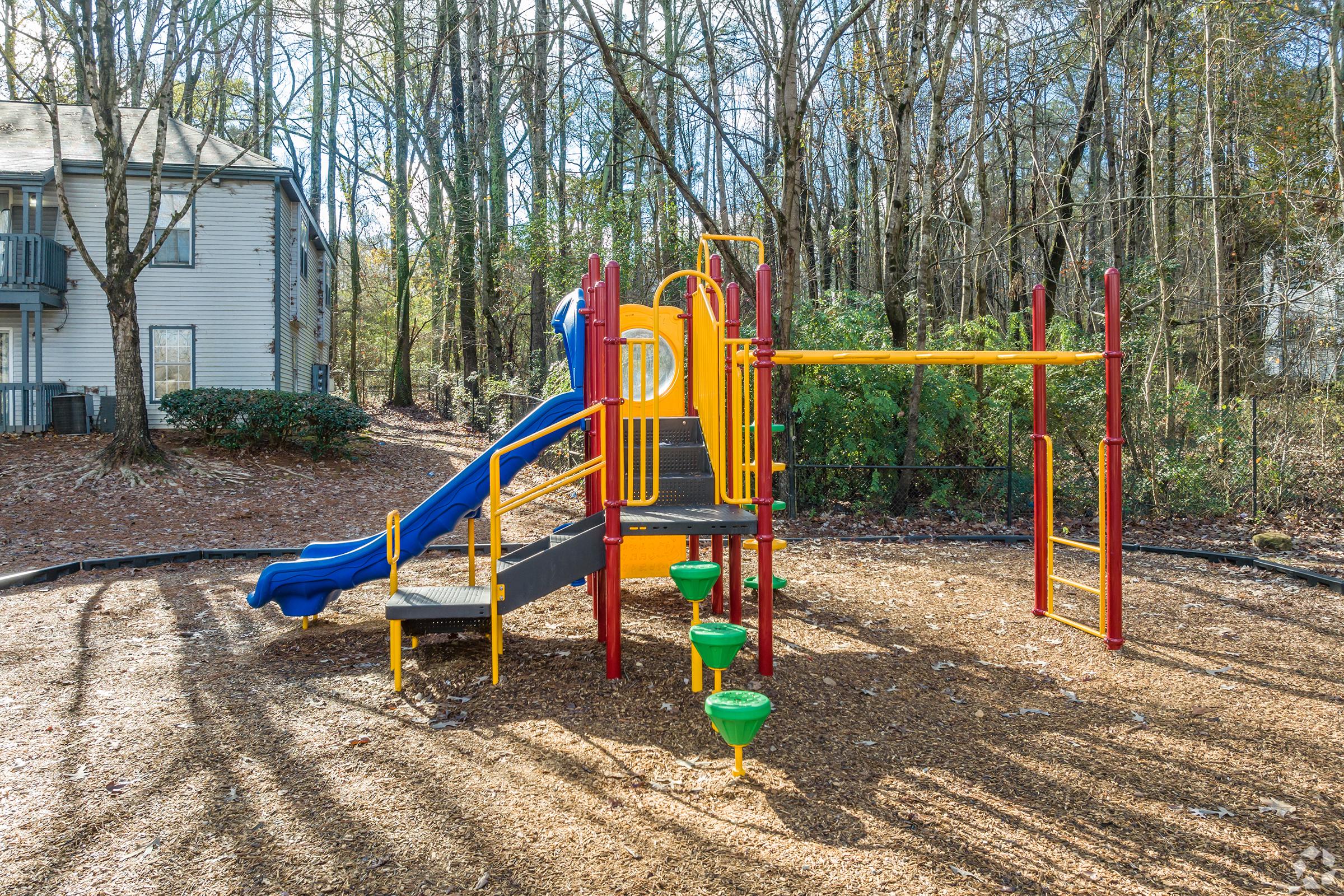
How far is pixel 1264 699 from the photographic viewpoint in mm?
4973

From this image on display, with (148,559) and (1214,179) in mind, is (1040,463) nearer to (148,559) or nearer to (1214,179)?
(1214,179)

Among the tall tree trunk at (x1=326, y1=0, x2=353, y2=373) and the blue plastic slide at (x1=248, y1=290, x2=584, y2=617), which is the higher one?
the tall tree trunk at (x1=326, y1=0, x2=353, y2=373)

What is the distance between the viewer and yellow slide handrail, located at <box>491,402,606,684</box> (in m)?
5.15

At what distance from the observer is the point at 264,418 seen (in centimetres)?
1524

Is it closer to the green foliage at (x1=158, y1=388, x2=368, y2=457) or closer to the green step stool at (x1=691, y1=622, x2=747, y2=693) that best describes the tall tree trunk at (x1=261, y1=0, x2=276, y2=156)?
the green foliage at (x1=158, y1=388, x2=368, y2=457)

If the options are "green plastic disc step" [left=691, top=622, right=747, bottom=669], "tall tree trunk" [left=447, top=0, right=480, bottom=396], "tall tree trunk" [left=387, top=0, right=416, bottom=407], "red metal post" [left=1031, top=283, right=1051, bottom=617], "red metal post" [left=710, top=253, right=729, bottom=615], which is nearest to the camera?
"green plastic disc step" [left=691, top=622, right=747, bottom=669]

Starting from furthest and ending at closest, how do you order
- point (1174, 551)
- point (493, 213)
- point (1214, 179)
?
point (493, 213)
point (1214, 179)
point (1174, 551)

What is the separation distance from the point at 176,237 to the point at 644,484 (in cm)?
1665

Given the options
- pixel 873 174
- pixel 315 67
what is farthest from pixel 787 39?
pixel 315 67

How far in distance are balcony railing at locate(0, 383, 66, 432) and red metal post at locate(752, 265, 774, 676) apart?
17.1 metres

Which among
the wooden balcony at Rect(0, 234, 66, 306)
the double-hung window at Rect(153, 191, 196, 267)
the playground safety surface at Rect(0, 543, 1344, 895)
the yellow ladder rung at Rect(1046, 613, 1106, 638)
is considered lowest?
the playground safety surface at Rect(0, 543, 1344, 895)

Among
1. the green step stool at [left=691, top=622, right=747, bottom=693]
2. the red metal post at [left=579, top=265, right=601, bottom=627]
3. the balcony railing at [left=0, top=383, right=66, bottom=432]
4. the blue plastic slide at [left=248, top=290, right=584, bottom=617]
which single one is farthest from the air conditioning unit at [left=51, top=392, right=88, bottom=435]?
the green step stool at [left=691, top=622, right=747, bottom=693]

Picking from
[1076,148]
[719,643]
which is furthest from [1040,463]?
[1076,148]

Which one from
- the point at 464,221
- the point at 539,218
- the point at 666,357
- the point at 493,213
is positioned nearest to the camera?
the point at 666,357
